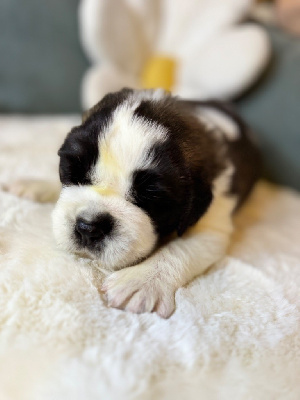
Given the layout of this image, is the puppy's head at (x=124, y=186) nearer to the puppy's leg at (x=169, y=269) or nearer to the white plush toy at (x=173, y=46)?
the puppy's leg at (x=169, y=269)

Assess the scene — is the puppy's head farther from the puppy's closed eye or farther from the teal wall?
the teal wall

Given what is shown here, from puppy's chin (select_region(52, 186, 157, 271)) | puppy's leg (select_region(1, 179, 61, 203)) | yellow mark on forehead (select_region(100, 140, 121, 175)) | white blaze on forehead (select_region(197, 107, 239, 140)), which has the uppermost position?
yellow mark on forehead (select_region(100, 140, 121, 175))

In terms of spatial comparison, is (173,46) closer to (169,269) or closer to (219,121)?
(219,121)

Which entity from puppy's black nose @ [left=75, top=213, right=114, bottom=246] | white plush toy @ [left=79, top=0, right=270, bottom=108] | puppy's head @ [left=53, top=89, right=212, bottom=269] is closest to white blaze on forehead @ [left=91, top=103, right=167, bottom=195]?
puppy's head @ [left=53, top=89, right=212, bottom=269]

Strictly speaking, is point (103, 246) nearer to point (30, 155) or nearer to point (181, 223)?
point (181, 223)

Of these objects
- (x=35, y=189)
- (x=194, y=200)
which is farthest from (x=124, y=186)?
(x=35, y=189)

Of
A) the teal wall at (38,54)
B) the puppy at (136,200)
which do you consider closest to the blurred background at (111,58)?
the teal wall at (38,54)

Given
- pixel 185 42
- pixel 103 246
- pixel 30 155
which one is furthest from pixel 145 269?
pixel 185 42
